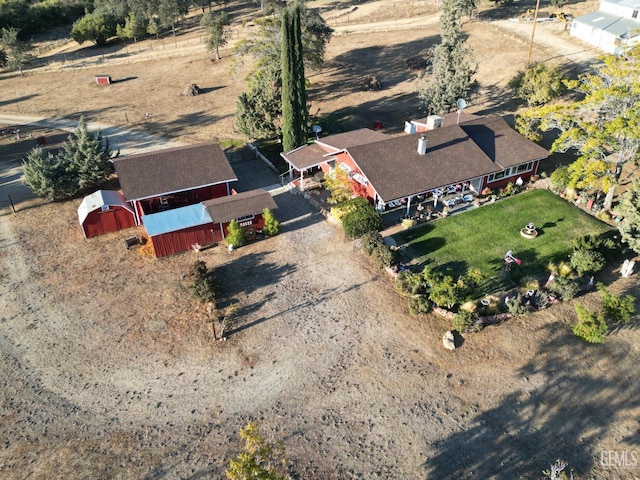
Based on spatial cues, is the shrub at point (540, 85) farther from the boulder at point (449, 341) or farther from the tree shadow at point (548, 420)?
the boulder at point (449, 341)

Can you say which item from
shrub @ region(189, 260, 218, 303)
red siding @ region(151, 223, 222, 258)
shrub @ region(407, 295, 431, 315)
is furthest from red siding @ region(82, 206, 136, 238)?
shrub @ region(407, 295, 431, 315)

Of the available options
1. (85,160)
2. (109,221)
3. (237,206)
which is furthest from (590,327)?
(85,160)

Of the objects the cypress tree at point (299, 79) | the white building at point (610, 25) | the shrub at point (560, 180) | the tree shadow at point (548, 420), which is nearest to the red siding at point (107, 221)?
the cypress tree at point (299, 79)

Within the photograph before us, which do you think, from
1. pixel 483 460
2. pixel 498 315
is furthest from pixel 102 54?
pixel 483 460

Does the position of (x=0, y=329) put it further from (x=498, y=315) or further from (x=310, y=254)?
(x=498, y=315)

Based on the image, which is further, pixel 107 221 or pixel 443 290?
pixel 107 221

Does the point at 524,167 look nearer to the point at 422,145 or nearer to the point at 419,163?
the point at 422,145
